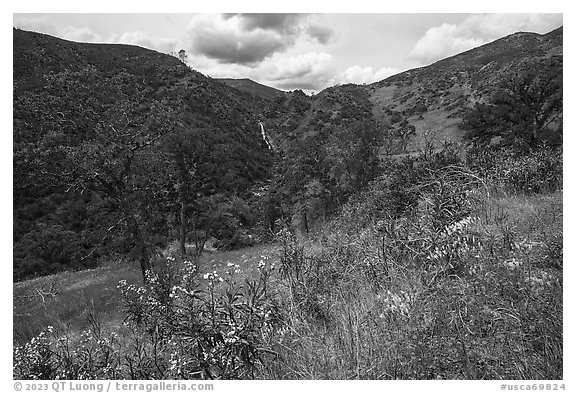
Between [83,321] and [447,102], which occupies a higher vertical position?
[447,102]

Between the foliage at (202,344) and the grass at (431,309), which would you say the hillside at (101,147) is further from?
the grass at (431,309)

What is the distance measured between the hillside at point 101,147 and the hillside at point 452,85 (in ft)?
67.1

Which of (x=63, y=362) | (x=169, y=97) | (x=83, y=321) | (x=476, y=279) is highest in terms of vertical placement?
(x=169, y=97)

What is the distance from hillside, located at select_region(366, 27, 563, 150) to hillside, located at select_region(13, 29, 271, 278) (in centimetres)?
2046

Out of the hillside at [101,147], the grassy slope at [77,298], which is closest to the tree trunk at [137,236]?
the hillside at [101,147]

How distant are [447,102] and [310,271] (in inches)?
1799

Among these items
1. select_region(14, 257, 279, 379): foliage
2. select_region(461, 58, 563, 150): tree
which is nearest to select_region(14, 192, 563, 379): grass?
select_region(14, 257, 279, 379): foliage

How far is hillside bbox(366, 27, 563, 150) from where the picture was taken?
36.4 meters

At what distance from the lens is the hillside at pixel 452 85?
36.4 meters

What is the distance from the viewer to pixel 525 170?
7129mm

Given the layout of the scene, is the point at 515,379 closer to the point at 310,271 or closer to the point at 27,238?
the point at 310,271

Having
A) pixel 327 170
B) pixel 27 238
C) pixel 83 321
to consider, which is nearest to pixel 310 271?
pixel 83 321

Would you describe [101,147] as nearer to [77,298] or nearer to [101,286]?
[77,298]

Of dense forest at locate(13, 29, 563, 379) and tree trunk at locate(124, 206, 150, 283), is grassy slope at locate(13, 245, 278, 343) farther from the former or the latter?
tree trunk at locate(124, 206, 150, 283)
